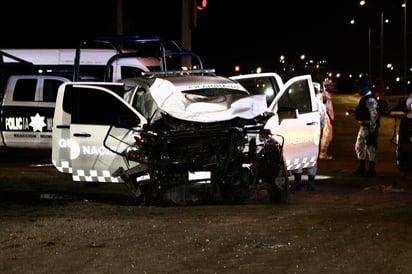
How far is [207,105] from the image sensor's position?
10453 mm

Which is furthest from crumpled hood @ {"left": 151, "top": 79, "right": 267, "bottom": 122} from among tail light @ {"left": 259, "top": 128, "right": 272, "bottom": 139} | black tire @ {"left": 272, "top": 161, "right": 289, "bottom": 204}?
black tire @ {"left": 272, "top": 161, "right": 289, "bottom": 204}

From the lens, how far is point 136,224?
8.80m

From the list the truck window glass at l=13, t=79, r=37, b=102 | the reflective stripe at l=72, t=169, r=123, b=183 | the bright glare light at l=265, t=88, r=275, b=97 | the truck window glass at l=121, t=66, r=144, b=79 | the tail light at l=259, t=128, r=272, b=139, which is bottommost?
the reflective stripe at l=72, t=169, r=123, b=183

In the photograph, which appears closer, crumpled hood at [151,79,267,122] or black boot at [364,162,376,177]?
crumpled hood at [151,79,267,122]

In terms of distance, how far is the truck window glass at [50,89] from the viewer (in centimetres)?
1630

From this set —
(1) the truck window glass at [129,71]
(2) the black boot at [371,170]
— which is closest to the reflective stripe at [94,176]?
(2) the black boot at [371,170]

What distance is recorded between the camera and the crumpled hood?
1025cm

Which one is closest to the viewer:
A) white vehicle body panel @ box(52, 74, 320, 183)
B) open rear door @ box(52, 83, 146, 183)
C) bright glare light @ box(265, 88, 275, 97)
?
white vehicle body panel @ box(52, 74, 320, 183)

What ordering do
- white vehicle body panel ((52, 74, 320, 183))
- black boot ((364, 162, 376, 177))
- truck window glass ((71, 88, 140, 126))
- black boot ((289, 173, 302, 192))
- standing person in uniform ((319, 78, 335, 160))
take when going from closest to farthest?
white vehicle body panel ((52, 74, 320, 183)) → truck window glass ((71, 88, 140, 126)) → black boot ((289, 173, 302, 192)) → black boot ((364, 162, 376, 177)) → standing person in uniform ((319, 78, 335, 160))

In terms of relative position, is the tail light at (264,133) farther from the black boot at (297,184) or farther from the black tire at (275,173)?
the black boot at (297,184)

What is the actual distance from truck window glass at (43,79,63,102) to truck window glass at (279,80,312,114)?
573 centimetres

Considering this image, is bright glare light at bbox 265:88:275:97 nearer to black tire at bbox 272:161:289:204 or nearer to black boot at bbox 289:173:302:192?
Answer: black boot at bbox 289:173:302:192

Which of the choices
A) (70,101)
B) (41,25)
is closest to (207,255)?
(70,101)

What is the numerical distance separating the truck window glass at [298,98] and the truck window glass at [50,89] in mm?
5727
